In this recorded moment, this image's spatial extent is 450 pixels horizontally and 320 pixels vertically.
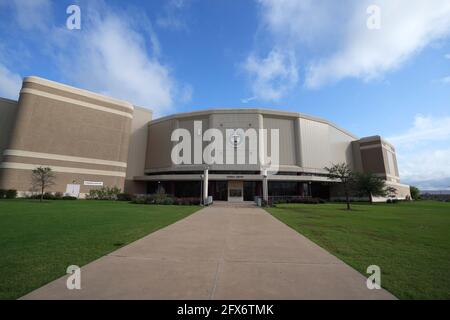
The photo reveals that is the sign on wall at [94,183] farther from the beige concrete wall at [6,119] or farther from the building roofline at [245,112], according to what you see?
the building roofline at [245,112]

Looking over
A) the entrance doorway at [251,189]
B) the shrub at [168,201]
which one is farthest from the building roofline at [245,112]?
the shrub at [168,201]

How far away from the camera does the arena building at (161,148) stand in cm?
3516

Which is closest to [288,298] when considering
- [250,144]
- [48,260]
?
[48,260]

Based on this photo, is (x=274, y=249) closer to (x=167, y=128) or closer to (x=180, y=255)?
(x=180, y=255)

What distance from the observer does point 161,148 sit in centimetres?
5003

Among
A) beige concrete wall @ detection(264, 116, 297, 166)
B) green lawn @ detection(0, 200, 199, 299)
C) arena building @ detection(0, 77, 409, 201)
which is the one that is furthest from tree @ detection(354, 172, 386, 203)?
green lawn @ detection(0, 200, 199, 299)

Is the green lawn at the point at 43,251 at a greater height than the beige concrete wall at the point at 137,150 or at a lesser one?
lesser

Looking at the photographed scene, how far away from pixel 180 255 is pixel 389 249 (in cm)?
629

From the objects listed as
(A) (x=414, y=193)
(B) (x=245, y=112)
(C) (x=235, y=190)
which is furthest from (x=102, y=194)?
(A) (x=414, y=193)

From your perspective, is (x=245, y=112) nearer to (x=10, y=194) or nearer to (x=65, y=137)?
(x=65, y=137)

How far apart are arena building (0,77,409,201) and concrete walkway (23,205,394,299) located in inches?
1034

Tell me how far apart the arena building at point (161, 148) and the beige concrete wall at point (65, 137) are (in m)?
0.13

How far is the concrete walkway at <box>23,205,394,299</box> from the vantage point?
3.41 meters

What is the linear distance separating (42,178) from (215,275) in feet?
127
